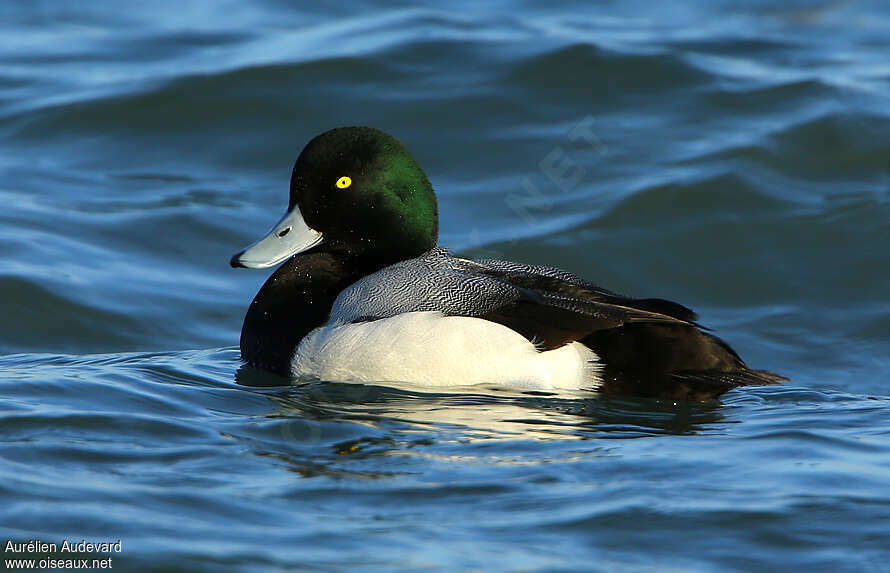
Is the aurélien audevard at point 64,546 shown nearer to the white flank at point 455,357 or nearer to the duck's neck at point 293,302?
the white flank at point 455,357

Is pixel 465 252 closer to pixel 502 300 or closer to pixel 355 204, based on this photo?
pixel 355 204

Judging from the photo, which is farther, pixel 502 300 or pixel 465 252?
pixel 465 252

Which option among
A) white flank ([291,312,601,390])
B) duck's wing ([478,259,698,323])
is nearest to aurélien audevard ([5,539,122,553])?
white flank ([291,312,601,390])

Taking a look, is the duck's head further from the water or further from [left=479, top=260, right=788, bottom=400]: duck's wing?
[left=479, top=260, right=788, bottom=400]: duck's wing

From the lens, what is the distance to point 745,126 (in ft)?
35.0

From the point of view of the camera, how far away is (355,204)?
245 inches

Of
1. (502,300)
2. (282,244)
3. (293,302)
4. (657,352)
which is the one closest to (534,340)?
(502,300)

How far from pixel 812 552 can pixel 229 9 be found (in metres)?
11.5

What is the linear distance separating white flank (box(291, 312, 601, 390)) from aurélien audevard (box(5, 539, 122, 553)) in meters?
1.80

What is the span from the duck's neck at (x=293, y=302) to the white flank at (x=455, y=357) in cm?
38

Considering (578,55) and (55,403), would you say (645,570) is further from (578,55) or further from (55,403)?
(578,55)

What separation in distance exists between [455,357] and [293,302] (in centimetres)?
95

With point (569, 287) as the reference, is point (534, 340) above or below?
below

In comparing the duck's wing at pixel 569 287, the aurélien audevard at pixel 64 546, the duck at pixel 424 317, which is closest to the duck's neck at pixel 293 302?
the duck at pixel 424 317
